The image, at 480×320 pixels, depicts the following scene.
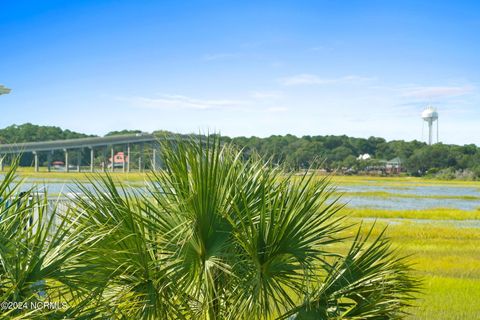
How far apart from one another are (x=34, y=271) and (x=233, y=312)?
1688mm

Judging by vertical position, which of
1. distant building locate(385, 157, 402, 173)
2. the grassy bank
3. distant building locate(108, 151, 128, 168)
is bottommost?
distant building locate(385, 157, 402, 173)

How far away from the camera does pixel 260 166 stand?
6031 millimetres

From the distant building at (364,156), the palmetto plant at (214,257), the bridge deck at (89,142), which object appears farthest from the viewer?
the distant building at (364,156)

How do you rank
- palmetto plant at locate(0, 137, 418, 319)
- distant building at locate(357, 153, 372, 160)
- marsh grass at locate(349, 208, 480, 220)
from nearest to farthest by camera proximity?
1. palmetto plant at locate(0, 137, 418, 319)
2. marsh grass at locate(349, 208, 480, 220)
3. distant building at locate(357, 153, 372, 160)

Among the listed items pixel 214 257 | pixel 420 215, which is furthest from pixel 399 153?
pixel 214 257

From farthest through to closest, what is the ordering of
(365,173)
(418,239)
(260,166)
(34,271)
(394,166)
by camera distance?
1. (394,166)
2. (365,173)
3. (418,239)
4. (260,166)
5. (34,271)

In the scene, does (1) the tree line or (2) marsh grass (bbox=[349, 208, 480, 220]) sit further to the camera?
(1) the tree line

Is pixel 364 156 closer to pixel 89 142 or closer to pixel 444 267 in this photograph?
pixel 89 142

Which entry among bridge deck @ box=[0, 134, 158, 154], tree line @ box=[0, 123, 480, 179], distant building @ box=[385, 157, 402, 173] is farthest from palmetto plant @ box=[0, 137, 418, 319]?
distant building @ box=[385, 157, 402, 173]

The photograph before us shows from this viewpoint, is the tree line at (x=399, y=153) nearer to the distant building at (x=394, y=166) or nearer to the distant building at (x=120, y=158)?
the distant building at (x=394, y=166)

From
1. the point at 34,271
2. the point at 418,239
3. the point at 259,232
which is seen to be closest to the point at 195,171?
the point at 259,232

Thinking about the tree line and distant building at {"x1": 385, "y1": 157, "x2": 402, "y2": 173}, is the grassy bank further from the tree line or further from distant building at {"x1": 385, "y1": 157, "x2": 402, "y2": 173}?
distant building at {"x1": 385, "y1": 157, "x2": 402, "y2": 173}

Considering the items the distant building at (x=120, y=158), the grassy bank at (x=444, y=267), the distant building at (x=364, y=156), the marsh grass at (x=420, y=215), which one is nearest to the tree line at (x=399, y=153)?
the distant building at (x=364, y=156)

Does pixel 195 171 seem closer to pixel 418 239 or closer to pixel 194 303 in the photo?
pixel 194 303
